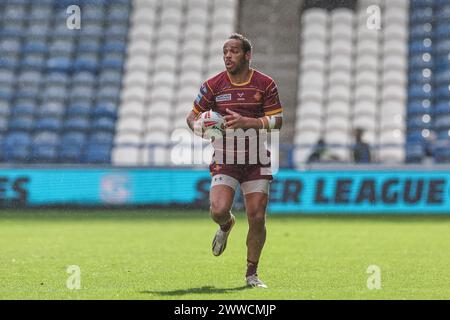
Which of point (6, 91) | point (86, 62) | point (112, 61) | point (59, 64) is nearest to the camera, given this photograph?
point (6, 91)

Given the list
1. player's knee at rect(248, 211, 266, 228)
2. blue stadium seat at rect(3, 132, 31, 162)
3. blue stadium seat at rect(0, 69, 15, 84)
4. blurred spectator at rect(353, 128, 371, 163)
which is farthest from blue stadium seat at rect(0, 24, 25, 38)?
player's knee at rect(248, 211, 266, 228)

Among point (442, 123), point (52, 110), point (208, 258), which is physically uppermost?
point (52, 110)

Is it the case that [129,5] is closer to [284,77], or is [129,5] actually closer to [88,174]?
[284,77]

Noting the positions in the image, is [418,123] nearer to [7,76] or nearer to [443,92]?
[443,92]

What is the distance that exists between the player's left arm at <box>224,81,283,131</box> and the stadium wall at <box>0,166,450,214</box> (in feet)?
Result: 34.6

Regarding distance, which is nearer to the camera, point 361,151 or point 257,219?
point 257,219

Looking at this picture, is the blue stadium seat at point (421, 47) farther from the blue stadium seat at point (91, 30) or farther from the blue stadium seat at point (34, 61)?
the blue stadium seat at point (34, 61)

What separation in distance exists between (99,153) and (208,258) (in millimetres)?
13122

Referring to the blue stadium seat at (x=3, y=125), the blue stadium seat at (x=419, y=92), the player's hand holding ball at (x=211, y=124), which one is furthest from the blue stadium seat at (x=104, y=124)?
the player's hand holding ball at (x=211, y=124)

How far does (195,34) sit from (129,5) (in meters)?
2.54

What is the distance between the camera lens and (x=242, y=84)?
6.88 m

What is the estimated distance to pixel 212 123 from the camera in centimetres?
679

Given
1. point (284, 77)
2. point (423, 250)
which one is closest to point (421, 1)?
point (284, 77)

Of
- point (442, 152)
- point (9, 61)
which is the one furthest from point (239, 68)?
point (9, 61)
